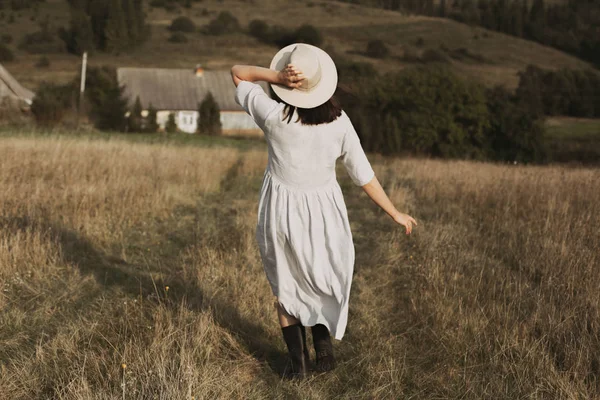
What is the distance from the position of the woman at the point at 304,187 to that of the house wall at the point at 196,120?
4228 centimetres

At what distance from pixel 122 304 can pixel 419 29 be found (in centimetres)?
9591

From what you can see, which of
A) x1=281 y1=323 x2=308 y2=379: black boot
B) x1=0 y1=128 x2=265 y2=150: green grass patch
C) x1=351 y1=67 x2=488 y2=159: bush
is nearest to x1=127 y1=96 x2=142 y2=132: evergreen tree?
x1=0 y1=128 x2=265 y2=150: green grass patch

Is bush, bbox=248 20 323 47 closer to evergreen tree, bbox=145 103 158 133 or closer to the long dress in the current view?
evergreen tree, bbox=145 103 158 133

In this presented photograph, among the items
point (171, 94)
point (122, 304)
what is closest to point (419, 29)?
point (171, 94)

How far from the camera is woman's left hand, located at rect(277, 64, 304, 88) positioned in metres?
2.92

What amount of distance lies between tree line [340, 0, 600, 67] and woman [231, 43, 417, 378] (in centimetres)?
8831

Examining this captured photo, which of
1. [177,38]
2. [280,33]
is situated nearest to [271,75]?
[177,38]

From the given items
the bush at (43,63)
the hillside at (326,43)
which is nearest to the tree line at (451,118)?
the hillside at (326,43)

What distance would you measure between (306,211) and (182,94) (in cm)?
4534

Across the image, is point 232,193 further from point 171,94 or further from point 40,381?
point 171,94

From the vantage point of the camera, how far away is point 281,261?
130 inches

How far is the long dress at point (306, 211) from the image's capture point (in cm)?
313

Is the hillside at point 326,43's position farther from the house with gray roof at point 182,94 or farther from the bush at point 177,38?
the house with gray roof at point 182,94

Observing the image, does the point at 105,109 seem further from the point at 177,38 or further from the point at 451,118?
the point at 177,38
